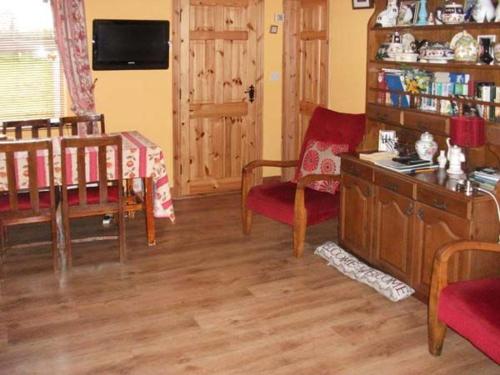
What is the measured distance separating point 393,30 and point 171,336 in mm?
2563

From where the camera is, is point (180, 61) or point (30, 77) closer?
point (30, 77)

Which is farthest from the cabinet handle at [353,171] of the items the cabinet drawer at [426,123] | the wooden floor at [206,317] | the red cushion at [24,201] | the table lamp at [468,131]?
the red cushion at [24,201]

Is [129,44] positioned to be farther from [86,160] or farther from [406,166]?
[406,166]

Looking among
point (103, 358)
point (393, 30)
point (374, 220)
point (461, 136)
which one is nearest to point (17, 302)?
point (103, 358)

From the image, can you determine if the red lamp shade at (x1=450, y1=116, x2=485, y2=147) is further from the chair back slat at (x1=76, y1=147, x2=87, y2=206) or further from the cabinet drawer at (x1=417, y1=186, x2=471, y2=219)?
the chair back slat at (x1=76, y1=147, x2=87, y2=206)

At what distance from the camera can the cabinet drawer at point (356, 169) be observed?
4125mm

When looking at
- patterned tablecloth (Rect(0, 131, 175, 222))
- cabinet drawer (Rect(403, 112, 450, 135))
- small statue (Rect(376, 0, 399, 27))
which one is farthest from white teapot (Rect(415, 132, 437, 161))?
patterned tablecloth (Rect(0, 131, 175, 222))

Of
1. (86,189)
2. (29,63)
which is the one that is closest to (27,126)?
(29,63)

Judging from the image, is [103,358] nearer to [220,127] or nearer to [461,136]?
[461,136]

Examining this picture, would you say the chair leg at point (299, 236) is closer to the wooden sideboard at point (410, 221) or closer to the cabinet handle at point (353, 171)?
the wooden sideboard at point (410, 221)

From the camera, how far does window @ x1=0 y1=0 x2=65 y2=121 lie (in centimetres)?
542

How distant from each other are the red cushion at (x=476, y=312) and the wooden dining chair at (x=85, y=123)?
339 centimetres

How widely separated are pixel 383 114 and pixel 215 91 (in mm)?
2292

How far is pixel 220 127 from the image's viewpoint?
639cm
